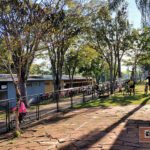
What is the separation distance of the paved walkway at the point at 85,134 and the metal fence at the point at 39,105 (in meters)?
0.83

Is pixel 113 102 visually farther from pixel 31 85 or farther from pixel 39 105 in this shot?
pixel 31 85

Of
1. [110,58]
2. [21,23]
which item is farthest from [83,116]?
[110,58]

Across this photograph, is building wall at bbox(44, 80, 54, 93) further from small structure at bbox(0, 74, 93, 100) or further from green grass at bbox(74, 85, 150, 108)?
green grass at bbox(74, 85, 150, 108)

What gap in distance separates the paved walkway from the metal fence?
0.83 meters

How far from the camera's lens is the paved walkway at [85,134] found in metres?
8.91

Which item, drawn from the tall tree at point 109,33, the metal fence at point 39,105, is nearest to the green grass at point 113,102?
the metal fence at point 39,105

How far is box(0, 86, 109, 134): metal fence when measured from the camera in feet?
40.9

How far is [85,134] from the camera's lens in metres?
10.4

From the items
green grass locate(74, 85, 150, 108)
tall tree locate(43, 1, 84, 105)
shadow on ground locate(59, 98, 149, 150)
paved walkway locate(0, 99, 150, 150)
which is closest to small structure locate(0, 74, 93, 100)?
tall tree locate(43, 1, 84, 105)

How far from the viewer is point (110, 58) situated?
109 ft

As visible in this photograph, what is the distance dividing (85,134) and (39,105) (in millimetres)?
5294

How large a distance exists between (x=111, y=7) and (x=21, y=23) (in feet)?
14.3

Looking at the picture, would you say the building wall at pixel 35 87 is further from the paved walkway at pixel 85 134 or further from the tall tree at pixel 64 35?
the paved walkway at pixel 85 134

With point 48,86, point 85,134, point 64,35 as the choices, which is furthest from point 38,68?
point 85,134
